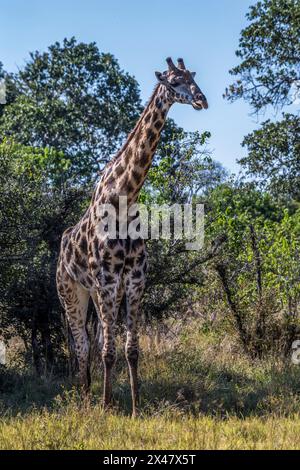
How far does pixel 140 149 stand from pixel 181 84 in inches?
34.6

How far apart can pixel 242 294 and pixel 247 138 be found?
593 cm

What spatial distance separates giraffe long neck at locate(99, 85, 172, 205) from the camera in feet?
24.9

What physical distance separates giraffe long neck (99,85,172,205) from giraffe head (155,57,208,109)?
0.39ft

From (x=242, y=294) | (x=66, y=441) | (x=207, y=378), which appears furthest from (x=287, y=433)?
(x=242, y=294)

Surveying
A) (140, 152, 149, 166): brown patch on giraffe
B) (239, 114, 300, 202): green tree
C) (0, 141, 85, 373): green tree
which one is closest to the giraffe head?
(140, 152, 149, 166): brown patch on giraffe

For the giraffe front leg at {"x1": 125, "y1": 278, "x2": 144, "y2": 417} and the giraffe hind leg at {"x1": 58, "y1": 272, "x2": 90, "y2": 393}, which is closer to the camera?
the giraffe front leg at {"x1": 125, "y1": 278, "x2": 144, "y2": 417}

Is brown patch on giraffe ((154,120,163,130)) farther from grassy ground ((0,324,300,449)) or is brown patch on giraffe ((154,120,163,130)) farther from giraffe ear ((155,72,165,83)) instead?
grassy ground ((0,324,300,449))

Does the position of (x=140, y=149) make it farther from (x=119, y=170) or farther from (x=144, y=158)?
(x=119, y=170)

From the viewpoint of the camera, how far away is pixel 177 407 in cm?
732

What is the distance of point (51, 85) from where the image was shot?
3070 cm

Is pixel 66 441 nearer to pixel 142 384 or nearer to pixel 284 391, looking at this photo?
pixel 142 384

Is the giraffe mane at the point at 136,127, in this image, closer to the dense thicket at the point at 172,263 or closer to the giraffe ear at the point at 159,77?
the giraffe ear at the point at 159,77

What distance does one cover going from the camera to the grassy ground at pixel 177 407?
5.92m
